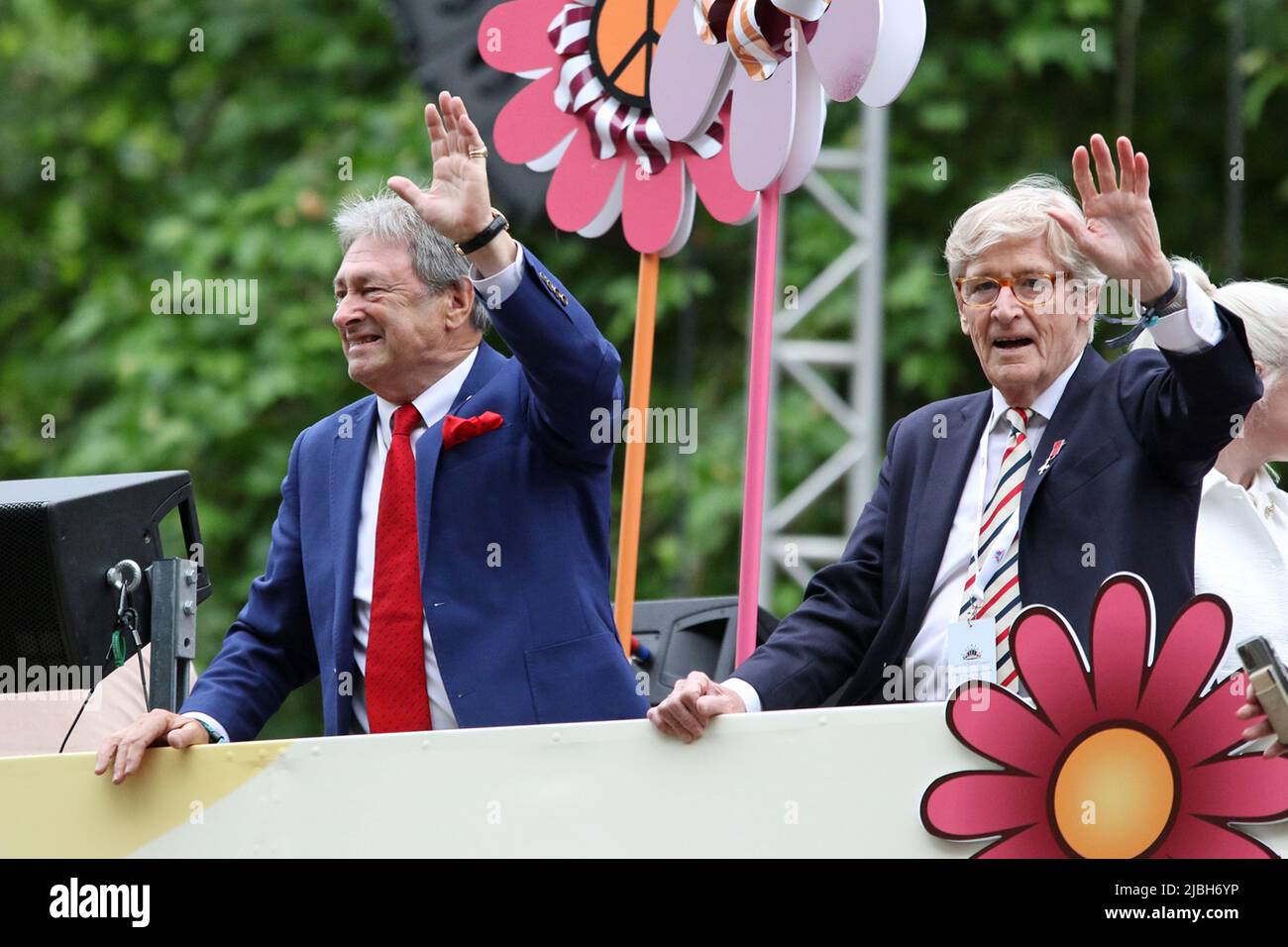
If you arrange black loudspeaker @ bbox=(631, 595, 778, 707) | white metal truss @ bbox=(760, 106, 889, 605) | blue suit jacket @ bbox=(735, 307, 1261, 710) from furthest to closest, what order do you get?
white metal truss @ bbox=(760, 106, 889, 605) < black loudspeaker @ bbox=(631, 595, 778, 707) < blue suit jacket @ bbox=(735, 307, 1261, 710)

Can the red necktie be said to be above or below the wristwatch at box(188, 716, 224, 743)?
above

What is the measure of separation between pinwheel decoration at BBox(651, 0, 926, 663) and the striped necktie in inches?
18.6

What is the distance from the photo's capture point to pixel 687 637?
391cm

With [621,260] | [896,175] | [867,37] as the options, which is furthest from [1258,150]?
[867,37]

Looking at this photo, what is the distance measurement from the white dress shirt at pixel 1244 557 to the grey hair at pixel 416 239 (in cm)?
130

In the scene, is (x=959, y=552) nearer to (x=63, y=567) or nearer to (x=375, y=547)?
(x=375, y=547)

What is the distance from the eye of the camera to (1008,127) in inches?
286

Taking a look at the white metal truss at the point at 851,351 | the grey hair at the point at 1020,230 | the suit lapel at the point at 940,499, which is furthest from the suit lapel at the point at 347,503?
the white metal truss at the point at 851,351

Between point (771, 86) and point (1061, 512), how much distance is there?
97 centimetres

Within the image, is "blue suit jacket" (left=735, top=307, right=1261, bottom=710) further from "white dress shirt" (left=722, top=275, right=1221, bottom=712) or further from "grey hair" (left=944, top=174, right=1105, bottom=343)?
"grey hair" (left=944, top=174, right=1105, bottom=343)

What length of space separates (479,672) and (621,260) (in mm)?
4385

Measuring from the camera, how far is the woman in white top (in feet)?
10.2

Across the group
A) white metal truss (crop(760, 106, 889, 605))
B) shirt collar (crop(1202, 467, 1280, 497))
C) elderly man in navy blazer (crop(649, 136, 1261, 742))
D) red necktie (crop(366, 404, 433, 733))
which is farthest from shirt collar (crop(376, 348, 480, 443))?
white metal truss (crop(760, 106, 889, 605))

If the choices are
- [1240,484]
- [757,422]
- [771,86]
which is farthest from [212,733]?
[1240,484]
